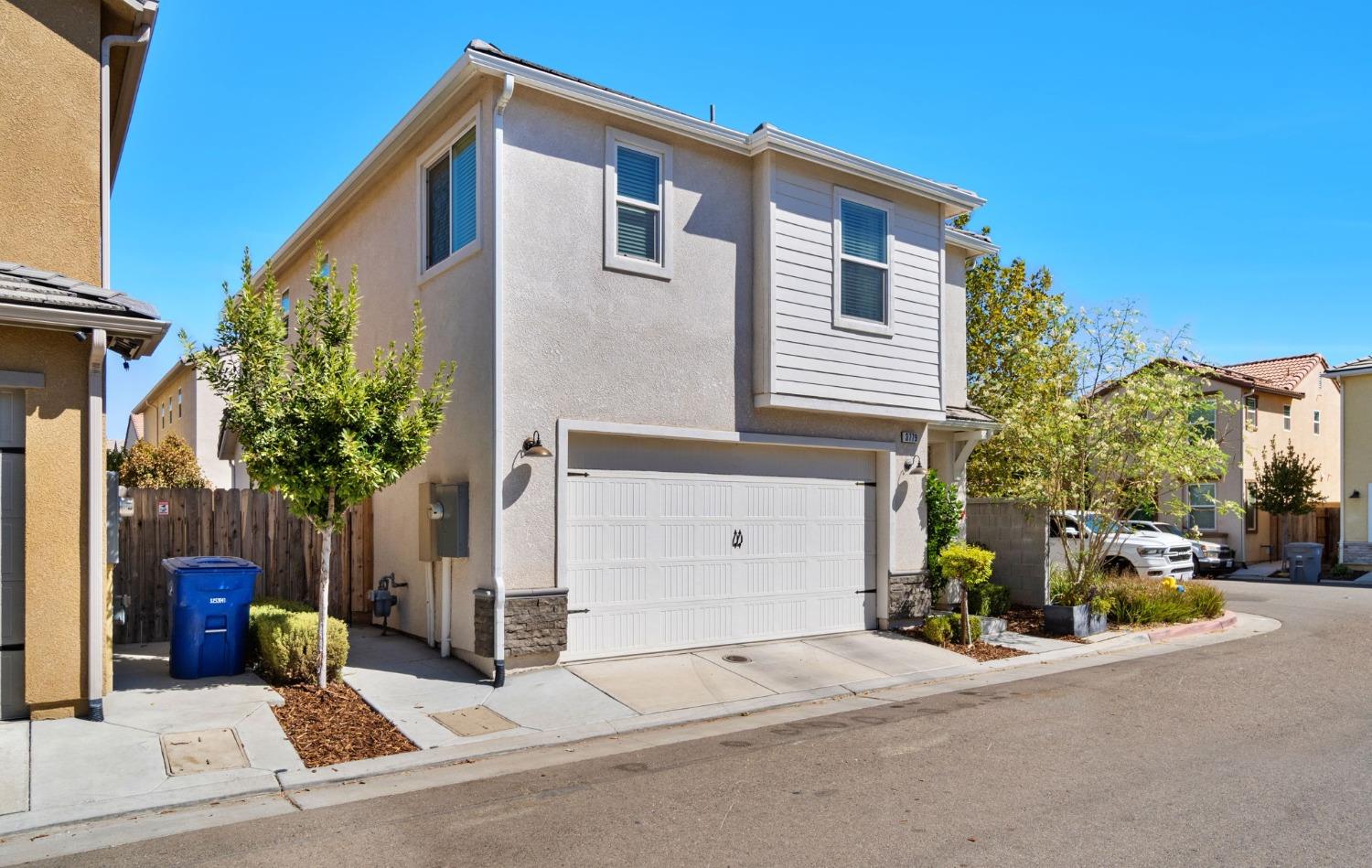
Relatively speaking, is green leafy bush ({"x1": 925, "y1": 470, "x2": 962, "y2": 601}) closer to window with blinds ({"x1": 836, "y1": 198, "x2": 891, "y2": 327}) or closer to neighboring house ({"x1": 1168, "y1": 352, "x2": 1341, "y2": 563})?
window with blinds ({"x1": 836, "y1": 198, "x2": 891, "y2": 327})

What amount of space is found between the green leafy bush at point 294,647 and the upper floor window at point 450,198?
13.6ft

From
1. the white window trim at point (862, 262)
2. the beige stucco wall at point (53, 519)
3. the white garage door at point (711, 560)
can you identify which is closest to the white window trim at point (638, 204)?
the white garage door at point (711, 560)

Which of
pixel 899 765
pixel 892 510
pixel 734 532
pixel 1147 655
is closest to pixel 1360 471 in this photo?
pixel 1147 655

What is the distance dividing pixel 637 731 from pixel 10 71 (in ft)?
25.9

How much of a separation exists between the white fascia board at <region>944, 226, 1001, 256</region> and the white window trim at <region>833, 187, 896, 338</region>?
5.62ft

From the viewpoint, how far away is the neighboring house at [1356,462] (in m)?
25.2

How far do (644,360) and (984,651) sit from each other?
581 centimetres

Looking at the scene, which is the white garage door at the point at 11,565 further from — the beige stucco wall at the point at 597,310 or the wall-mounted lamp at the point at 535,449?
the wall-mounted lamp at the point at 535,449

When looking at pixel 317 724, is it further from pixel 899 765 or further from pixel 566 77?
pixel 566 77

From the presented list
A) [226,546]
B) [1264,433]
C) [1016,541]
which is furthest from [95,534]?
[1264,433]

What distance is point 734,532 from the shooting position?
11.3 metres

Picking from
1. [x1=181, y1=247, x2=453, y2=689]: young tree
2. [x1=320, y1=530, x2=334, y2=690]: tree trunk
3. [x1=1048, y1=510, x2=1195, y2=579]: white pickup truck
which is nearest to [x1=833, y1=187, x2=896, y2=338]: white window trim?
[x1=181, y1=247, x2=453, y2=689]: young tree

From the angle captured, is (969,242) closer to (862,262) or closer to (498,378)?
(862,262)

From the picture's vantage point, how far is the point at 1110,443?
13336 millimetres
